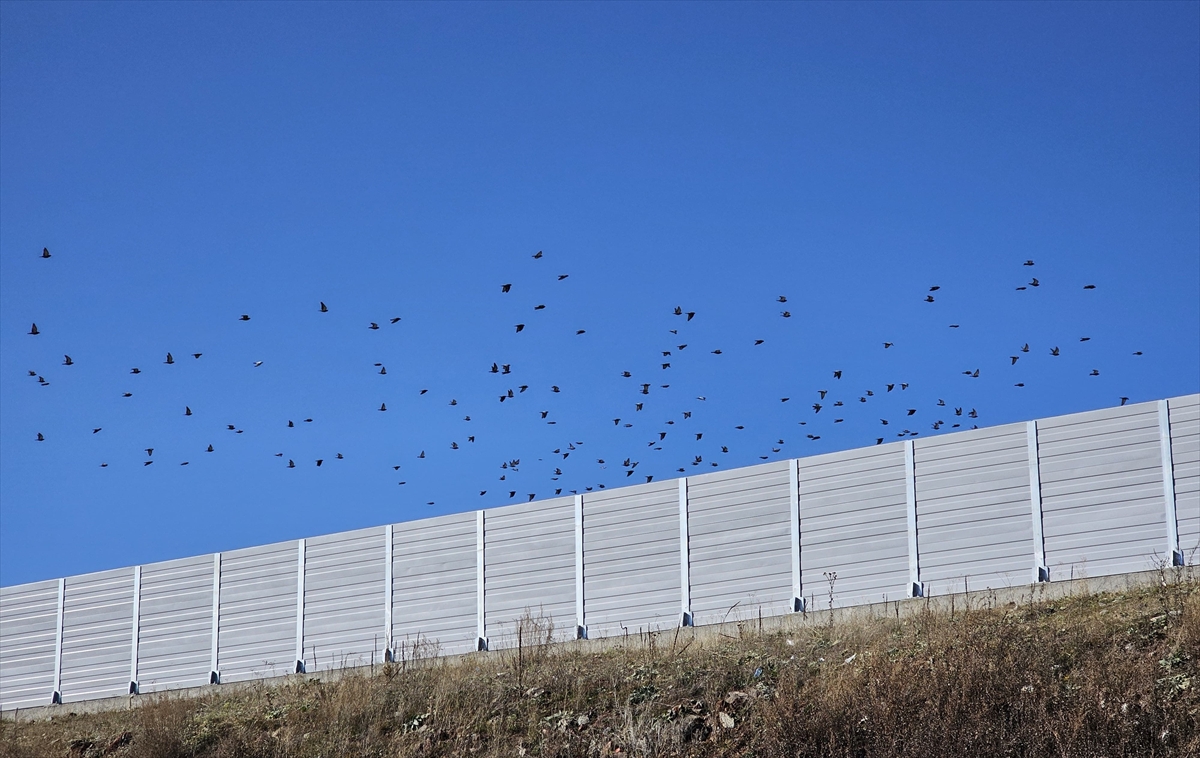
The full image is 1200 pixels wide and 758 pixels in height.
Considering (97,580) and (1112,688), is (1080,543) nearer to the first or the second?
(1112,688)

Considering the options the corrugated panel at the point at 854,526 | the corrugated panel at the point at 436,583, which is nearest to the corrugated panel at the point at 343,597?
the corrugated panel at the point at 436,583

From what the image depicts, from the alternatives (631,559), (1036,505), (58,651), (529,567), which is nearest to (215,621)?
(58,651)

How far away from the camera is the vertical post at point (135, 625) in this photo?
2844 centimetres

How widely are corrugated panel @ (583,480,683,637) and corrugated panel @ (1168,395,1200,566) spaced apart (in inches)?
309

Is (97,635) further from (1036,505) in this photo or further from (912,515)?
(1036,505)

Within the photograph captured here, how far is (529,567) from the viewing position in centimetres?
2352

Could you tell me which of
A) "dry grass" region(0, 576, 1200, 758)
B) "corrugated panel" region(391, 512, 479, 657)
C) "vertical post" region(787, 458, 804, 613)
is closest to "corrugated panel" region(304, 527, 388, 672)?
"corrugated panel" region(391, 512, 479, 657)

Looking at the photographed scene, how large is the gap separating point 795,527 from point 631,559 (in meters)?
3.07

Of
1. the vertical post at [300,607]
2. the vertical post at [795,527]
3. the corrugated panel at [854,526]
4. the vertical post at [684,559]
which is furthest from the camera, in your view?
the vertical post at [300,607]

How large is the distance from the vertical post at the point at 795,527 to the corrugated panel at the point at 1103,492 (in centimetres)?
383

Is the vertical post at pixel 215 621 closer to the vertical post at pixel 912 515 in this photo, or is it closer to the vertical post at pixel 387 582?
the vertical post at pixel 387 582

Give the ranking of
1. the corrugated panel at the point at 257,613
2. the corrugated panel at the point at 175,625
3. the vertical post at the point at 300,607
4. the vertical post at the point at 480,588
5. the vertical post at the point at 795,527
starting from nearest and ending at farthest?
the vertical post at the point at 795,527, the vertical post at the point at 480,588, the vertical post at the point at 300,607, the corrugated panel at the point at 257,613, the corrugated panel at the point at 175,625

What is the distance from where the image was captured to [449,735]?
1320cm

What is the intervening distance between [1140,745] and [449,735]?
21.6ft
